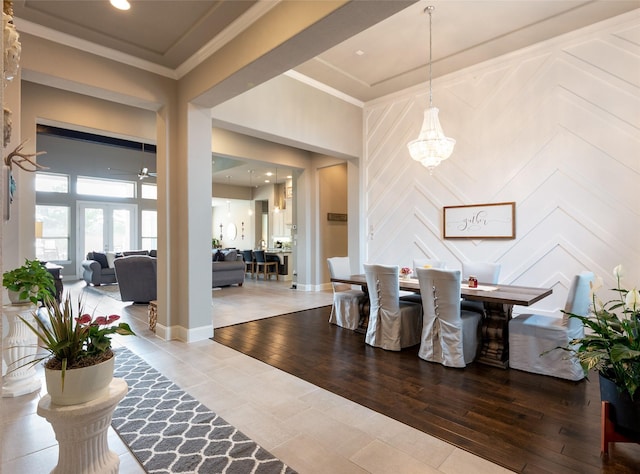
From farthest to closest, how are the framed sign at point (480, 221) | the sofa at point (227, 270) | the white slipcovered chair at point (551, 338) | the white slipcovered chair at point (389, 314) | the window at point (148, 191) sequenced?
the window at point (148, 191) → the sofa at point (227, 270) → the framed sign at point (480, 221) → the white slipcovered chair at point (389, 314) → the white slipcovered chair at point (551, 338)

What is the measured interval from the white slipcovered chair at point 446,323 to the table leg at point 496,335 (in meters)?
0.08

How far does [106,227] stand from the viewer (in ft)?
34.2

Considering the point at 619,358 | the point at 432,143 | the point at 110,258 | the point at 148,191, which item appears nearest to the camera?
the point at 619,358

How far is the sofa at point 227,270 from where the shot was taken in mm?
7867

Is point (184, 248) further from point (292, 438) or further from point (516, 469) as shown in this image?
point (516, 469)

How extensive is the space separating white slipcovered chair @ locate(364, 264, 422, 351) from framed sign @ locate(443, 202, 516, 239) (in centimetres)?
204

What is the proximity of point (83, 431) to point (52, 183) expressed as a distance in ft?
34.7

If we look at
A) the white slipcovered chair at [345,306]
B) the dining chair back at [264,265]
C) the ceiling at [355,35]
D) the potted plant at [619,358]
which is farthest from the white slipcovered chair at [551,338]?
the dining chair back at [264,265]

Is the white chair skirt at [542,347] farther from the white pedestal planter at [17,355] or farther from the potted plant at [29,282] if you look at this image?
the white pedestal planter at [17,355]

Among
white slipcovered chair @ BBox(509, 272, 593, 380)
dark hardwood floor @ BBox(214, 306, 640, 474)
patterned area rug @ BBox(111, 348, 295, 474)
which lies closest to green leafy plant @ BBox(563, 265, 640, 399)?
dark hardwood floor @ BBox(214, 306, 640, 474)

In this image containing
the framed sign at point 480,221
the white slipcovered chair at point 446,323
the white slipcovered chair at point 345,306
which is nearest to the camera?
the white slipcovered chair at point 446,323

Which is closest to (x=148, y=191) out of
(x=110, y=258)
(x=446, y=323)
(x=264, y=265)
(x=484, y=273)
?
(x=110, y=258)

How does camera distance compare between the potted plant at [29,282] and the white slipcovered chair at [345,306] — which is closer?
the potted plant at [29,282]

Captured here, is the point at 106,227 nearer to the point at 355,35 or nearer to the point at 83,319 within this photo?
the point at 355,35
